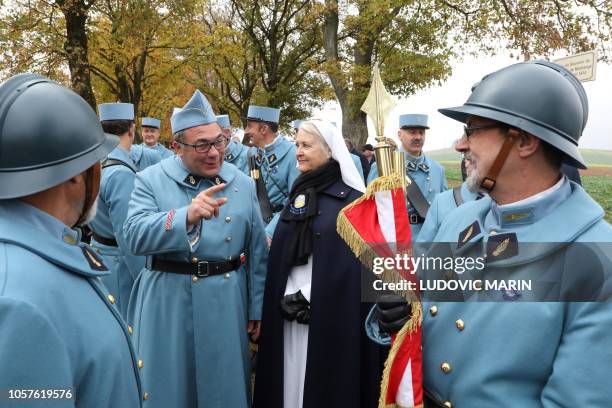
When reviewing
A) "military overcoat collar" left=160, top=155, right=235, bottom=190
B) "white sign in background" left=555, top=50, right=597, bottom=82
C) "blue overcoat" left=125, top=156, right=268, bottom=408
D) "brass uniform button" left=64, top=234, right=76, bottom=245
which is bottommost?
"blue overcoat" left=125, top=156, right=268, bottom=408

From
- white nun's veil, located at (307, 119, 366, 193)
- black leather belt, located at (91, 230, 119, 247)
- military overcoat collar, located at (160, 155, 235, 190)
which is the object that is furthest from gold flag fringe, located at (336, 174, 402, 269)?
black leather belt, located at (91, 230, 119, 247)

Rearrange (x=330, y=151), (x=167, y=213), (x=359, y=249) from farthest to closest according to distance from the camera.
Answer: (x=330, y=151) → (x=167, y=213) → (x=359, y=249)

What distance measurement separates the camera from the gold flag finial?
7.30 ft

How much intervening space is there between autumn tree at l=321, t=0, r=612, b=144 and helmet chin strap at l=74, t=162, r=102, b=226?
12582 millimetres

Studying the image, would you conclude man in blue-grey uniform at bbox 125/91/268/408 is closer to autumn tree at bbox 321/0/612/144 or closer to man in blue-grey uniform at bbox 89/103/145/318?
man in blue-grey uniform at bbox 89/103/145/318

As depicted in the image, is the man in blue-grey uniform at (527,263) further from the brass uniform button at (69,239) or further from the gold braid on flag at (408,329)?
the brass uniform button at (69,239)

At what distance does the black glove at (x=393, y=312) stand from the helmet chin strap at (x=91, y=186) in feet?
4.10

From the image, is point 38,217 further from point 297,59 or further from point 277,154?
point 297,59

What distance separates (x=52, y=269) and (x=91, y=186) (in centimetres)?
34

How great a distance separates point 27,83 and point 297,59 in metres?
29.1

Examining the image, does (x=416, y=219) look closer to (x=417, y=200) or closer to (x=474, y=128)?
(x=417, y=200)

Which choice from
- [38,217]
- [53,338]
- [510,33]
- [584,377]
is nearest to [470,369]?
[584,377]

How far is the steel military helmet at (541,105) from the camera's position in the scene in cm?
190

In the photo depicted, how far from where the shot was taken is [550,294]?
5.74ft
